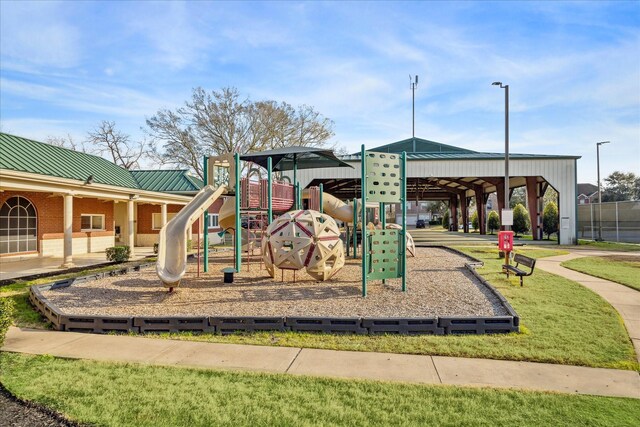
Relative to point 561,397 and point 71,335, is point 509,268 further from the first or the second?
point 71,335

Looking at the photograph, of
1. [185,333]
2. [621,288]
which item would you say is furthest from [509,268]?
[185,333]

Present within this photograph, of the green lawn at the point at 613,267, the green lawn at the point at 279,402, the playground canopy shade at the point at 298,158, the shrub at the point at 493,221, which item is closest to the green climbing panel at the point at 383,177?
the playground canopy shade at the point at 298,158

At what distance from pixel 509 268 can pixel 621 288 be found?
273 centimetres

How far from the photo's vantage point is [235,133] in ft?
114

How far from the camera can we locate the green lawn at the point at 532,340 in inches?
213

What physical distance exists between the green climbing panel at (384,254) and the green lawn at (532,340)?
Result: 2814 millimetres

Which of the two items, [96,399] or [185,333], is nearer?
[96,399]

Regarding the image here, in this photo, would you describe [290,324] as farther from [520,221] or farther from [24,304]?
[520,221]

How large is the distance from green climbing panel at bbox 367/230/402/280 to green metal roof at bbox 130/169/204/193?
1949 cm

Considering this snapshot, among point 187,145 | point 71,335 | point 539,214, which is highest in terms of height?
point 187,145

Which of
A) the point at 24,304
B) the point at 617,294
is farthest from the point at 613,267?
the point at 24,304

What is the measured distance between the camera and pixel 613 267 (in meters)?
→ 14.3

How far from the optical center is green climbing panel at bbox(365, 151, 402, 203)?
9531 millimetres

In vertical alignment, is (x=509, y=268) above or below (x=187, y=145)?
below
